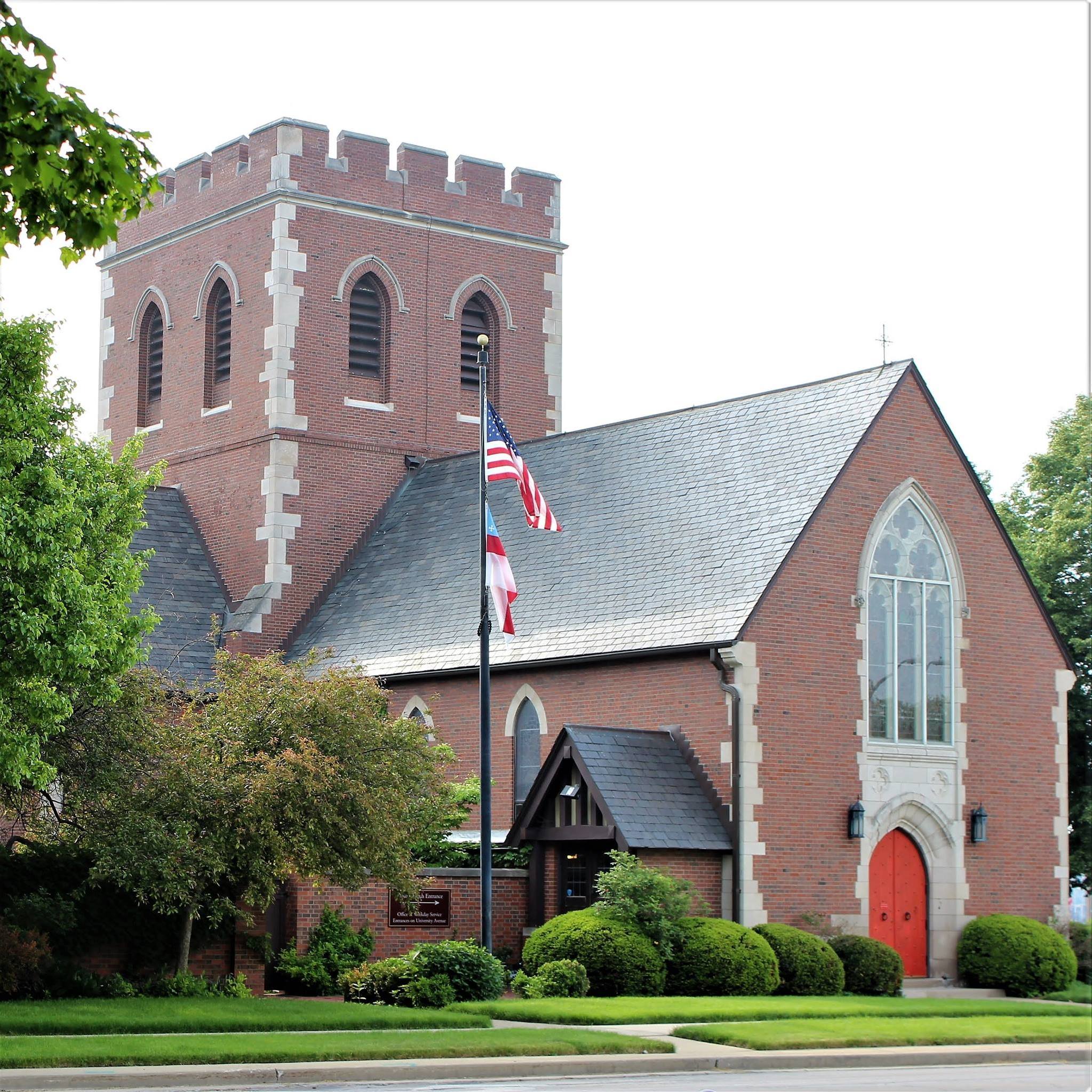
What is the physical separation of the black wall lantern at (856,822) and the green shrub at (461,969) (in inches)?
309

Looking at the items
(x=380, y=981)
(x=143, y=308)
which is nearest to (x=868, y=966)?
(x=380, y=981)

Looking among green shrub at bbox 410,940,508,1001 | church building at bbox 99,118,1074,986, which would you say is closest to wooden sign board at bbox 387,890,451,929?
church building at bbox 99,118,1074,986

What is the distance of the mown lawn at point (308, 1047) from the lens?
703 inches

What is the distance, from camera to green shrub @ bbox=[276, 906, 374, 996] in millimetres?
27219

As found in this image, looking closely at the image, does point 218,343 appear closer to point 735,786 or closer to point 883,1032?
point 735,786

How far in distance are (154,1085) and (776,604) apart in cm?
1600

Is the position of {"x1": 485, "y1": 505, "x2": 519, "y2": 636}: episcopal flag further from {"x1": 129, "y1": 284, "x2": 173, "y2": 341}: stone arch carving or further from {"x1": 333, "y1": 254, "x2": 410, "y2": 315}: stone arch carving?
{"x1": 129, "y1": 284, "x2": 173, "y2": 341}: stone arch carving

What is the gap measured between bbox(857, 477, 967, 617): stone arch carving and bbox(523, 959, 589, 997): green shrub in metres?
8.71

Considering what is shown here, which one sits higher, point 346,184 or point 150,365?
point 346,184

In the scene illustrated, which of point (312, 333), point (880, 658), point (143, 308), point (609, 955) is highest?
point (143, 308)

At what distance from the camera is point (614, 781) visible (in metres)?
29.5

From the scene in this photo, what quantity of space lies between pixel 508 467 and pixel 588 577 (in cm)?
647

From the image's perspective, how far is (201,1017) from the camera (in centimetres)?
2142

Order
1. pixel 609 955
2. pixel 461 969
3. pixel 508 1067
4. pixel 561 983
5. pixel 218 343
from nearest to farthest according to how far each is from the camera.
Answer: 1. pixel 508 1067
2. pixel 461 969
3. pixel 561 983
4. pixel 609 955
5. pixel 218 343
